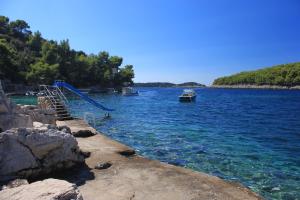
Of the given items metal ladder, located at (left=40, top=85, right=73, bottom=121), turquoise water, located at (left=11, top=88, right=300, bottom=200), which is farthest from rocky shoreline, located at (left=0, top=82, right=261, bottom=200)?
metal ladder, located at (left=40, top=85, right=73, bottom=121)

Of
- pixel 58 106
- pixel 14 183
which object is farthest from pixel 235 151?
pixel 58 106

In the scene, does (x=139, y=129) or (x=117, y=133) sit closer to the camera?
(x=117, y=133)

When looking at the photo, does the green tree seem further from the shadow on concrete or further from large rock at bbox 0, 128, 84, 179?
large rock at bbox 0, 128, 84, 179

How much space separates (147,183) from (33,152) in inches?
156

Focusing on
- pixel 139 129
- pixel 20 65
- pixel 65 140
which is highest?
pixel 20 65

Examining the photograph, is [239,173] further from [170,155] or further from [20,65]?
[20,65]

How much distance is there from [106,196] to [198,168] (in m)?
7.63

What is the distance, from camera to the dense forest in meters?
115

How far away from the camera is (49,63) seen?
13275 centimetres

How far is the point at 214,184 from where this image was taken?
11141 millimetres

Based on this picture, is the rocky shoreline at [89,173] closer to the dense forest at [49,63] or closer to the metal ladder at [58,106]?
the metal ladder at [58,106]

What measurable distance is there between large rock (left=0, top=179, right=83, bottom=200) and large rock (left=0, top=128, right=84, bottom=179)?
2784 millimetres

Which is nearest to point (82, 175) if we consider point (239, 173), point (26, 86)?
point (239, 173)

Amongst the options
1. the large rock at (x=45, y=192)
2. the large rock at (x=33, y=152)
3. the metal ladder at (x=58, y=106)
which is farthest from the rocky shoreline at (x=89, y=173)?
the metal ladder at (x=58, y=106)
